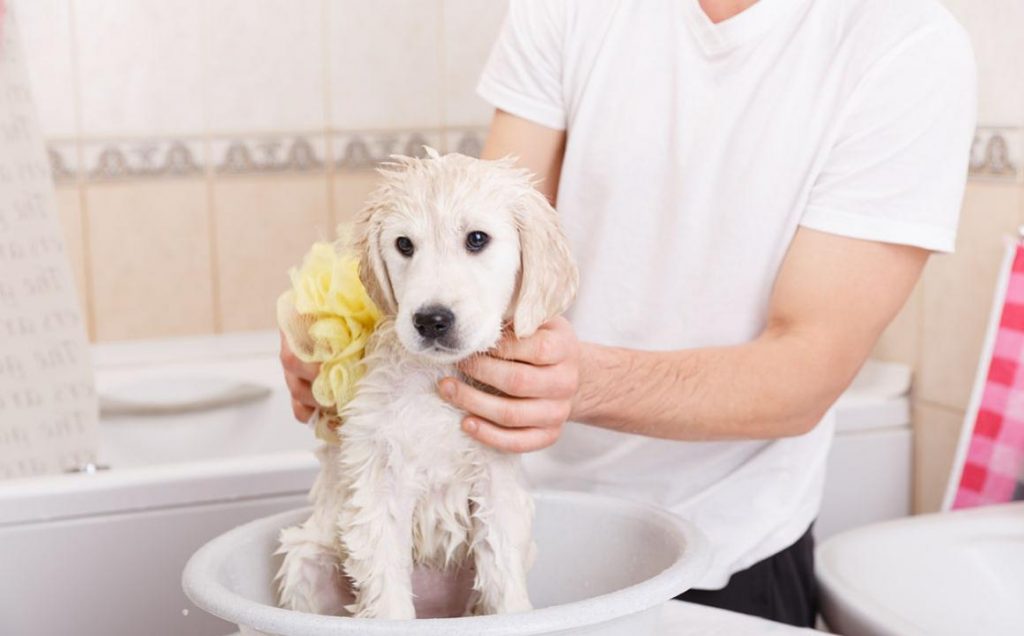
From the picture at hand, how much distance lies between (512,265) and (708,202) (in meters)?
0.42

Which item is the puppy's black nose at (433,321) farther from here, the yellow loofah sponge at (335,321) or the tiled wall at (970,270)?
the tiled wall at (970,270)

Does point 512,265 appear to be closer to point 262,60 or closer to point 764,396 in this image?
point 764,396

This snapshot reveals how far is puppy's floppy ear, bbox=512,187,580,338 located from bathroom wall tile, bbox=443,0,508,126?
176cm

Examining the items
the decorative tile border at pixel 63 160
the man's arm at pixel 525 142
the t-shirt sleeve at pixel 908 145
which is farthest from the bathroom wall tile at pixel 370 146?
the t-shirt sleeve at pixel 908 145

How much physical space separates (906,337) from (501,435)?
1323 millimetres

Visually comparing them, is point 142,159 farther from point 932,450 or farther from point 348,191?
point 932,450

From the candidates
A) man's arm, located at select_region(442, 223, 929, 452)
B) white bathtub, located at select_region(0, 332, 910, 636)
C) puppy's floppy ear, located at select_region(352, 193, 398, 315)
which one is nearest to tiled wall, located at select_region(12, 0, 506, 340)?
white bathtub, located at select_region(0, 332, 910, 636)

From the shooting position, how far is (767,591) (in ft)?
4.13

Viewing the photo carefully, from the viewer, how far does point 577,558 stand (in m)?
0.96

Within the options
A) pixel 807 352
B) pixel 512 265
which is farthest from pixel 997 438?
pixel 512 265

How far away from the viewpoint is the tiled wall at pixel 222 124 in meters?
2.33

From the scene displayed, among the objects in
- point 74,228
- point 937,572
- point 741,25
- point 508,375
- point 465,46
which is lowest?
point 937,572

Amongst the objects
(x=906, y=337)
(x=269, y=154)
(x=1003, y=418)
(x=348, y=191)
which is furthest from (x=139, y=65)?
(x=1003, y=418)

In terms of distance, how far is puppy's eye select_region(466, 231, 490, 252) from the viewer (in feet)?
2.75
